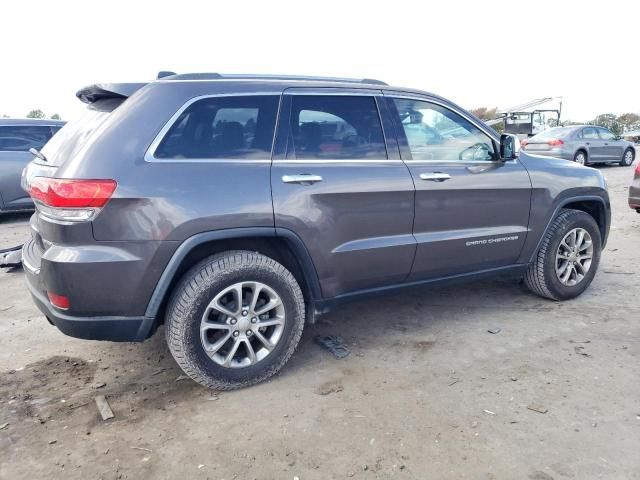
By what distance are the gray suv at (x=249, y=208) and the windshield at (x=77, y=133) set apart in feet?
0.05

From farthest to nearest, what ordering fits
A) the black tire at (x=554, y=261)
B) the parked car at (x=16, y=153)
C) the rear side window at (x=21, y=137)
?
the rear side window at (x=21, y=137)
the parked car at (x=16, y=153)
the black tire at (x=554, y=261)

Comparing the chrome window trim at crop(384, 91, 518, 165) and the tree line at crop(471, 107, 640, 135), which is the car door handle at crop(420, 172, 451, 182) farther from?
the tree line at crop(471, 107, 640, 135)

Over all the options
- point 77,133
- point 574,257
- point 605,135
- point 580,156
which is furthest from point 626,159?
point 77,133

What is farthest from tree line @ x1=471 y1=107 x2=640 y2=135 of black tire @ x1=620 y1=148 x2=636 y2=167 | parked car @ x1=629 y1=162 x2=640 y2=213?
parked car @ x1=629 y1=162 x2=640 y2=213

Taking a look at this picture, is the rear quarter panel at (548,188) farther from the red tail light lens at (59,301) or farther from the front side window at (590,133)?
the front side window at (590,133)

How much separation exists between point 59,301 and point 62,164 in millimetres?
737

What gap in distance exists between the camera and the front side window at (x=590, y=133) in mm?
15547

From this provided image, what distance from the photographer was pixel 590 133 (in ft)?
51.5

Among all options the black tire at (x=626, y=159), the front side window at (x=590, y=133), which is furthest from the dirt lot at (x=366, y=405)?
the black tire at (x=626, y=159)

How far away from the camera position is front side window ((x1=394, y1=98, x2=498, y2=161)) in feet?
11.9

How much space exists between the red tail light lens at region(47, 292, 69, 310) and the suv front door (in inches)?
86.9

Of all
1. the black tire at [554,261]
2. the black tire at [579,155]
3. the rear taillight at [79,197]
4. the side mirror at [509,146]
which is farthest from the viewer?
the black tire at [579,155]

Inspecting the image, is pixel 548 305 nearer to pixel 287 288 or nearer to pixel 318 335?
pixel 318 335

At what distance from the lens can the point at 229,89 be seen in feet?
9.97
